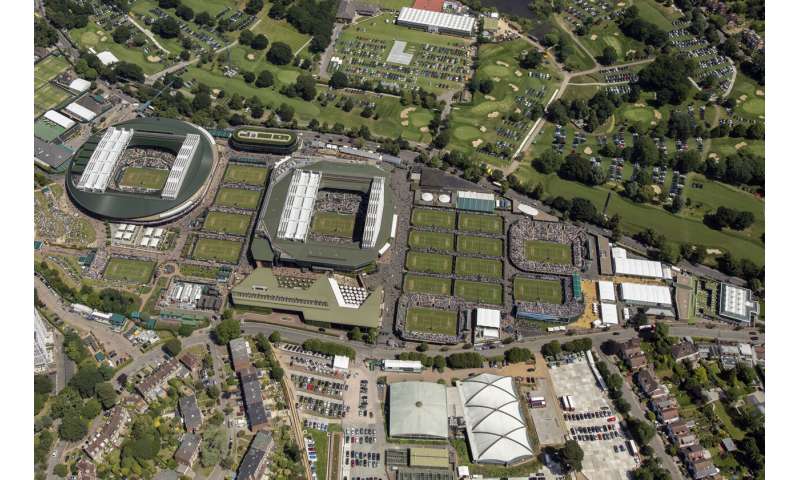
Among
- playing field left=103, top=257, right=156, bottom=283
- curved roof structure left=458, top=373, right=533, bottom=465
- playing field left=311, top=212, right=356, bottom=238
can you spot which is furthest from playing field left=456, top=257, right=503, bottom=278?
playing field left=103, top=257, right=156, bottom=283

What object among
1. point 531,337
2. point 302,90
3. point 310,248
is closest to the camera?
point 531,337

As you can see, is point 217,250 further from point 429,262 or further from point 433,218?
point 433,218

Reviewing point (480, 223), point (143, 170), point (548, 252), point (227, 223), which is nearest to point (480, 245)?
point (480, 223)

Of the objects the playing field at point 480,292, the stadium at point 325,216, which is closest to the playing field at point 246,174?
the stadium at point 325,216

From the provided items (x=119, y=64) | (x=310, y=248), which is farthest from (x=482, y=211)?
(x=119, y=64)

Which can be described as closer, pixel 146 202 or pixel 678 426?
pixel 678 426

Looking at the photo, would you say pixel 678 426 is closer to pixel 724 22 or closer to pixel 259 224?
pixel 259 224

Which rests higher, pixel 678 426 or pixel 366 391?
pixel 678 426
